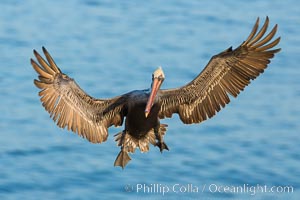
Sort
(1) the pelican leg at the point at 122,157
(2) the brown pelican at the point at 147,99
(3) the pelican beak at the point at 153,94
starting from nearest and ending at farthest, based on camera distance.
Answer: (3) the pelican beak at the point at 153,94 < (2) the brown pelican at the point at 147,99 < (1) the pelican leg at the point at 122,157

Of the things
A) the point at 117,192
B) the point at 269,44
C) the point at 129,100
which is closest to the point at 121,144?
the point at 129,100

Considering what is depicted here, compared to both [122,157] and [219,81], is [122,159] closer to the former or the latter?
[122,157]

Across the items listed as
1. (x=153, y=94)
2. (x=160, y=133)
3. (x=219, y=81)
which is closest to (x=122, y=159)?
(x=160, y=133)

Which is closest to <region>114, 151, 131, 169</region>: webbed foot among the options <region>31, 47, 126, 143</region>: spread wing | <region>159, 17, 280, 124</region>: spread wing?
<region>31, 47, 126, 143</region>: spread wing

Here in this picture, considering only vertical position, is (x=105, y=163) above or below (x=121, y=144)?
above

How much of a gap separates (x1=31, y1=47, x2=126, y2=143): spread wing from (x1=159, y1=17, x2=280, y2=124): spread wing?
1.98 feet

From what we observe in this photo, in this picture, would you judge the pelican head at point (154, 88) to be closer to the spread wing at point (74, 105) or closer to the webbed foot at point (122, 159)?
the spread wing at point (74, 105)

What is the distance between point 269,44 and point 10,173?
19.4 ft

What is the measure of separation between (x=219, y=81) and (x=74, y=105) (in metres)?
1.73

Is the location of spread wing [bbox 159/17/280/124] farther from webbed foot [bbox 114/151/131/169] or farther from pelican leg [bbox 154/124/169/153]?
webbed foot [bbox 114/151/131/169]

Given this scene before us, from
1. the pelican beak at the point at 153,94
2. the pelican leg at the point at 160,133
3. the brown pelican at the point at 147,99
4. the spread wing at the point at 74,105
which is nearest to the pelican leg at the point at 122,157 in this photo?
the brown pelican at the point at 147,99

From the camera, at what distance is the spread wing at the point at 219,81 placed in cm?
1598

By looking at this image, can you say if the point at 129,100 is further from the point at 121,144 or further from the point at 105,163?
the point at 105,163

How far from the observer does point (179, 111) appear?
16297 mm
